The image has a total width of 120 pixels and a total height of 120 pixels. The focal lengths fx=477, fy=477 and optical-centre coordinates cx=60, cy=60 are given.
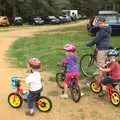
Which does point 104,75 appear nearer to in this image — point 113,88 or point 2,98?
point 113,88

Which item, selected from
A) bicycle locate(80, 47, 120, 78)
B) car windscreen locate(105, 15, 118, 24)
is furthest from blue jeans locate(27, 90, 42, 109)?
car windscreen locate(105, 15, 118, 24)

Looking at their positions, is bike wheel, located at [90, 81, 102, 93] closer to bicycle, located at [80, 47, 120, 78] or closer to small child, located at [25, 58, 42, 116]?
small child, located at [25, 58, 42, 116]

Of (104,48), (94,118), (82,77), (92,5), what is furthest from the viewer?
(92,5)

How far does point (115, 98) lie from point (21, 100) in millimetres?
1958

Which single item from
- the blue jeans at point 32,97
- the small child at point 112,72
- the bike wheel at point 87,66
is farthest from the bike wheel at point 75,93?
the bike wheel at point 87,66

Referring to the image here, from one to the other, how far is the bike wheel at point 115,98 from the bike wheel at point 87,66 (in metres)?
3.36

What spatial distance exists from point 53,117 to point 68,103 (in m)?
1.06

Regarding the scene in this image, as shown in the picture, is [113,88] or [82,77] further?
[82,77]

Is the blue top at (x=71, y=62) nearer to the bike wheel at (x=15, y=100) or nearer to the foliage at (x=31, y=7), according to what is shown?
the bike wheel at (x=15, y=100)

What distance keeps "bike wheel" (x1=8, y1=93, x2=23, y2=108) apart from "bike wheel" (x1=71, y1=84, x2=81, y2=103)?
4.12 ft

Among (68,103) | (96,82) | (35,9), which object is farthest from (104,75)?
(35,9)

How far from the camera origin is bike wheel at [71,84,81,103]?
10.3 m

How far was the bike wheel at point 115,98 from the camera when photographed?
32.4ft

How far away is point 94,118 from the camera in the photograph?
9234 mm
